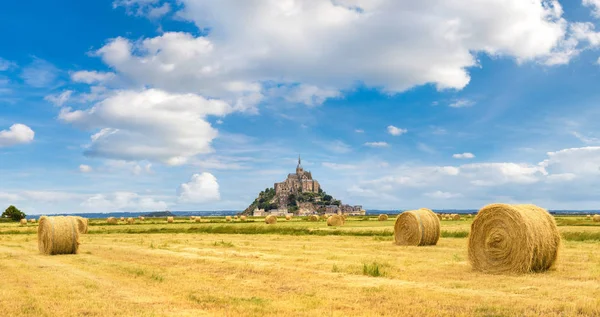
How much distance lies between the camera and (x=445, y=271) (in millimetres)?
16172

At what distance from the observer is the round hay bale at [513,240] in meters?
15.8

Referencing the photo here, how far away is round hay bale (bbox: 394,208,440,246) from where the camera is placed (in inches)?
1051

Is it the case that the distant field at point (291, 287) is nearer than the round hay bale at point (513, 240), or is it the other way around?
the distant field at point (291, 287)

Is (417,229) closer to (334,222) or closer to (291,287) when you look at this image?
(291,287)

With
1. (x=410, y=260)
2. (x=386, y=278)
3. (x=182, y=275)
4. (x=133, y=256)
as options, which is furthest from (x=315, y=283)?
(x=133, y=256)

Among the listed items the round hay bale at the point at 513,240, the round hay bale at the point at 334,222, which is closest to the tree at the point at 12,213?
the round hay bale at the point at 334,222

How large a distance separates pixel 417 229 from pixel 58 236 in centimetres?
1740

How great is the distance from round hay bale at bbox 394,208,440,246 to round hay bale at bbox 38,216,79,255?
16.2 metres

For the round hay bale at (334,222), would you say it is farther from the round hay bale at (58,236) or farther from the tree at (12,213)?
the tree at (12,213)

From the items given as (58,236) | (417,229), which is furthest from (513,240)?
(58,236)

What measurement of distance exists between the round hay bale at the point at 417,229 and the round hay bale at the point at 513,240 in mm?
8637

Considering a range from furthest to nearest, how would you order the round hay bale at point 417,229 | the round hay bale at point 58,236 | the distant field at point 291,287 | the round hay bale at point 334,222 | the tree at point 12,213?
the tree at point 12,213
the round hay bale at point 334,222
the round hay bale at point 417,229
the round hay bale at point 58,236
the distant field at point 291,287

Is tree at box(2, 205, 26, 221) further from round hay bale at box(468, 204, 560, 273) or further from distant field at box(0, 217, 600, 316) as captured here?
round hay bale at box(468, 204, 560, 273)

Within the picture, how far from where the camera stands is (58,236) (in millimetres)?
24078
